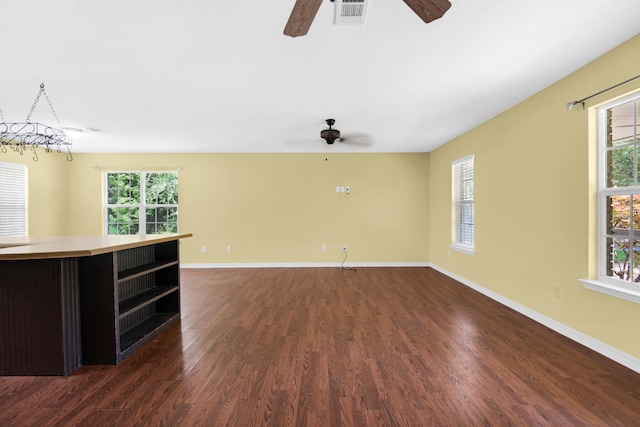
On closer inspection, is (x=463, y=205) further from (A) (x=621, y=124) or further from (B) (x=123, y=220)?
(B) (x=123, y=220)

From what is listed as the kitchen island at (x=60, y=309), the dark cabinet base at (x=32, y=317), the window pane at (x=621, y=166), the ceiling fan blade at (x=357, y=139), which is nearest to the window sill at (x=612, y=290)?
the window pane at (x=621, y=166)

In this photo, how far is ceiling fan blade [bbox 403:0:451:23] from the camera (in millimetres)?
1377

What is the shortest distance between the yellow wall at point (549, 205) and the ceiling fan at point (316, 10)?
1.83 meters

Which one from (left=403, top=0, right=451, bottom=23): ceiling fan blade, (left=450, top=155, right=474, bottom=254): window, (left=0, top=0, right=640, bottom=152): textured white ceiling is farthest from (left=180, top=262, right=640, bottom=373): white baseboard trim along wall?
(left=403, top=0, right=451, bottom=23): ceiling fan blade

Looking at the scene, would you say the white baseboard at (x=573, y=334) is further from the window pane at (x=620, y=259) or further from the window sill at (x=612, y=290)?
the window pane at (x=620, y=259)

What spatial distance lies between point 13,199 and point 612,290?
7951 mm

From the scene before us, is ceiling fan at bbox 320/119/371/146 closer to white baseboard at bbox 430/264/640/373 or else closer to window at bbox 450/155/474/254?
window at bbox 450/155/474/254

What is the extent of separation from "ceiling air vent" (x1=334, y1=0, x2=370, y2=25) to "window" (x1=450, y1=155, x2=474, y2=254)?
3.32 meters

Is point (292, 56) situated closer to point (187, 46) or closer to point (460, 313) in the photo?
point (187, 46)

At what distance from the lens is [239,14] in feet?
6.07

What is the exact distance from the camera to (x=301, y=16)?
1.49 metres

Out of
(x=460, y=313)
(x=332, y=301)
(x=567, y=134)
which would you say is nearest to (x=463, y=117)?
(x=567, y=134)

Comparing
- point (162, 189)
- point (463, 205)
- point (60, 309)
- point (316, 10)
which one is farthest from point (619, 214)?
point (162, 189)

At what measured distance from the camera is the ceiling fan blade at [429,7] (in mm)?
1377
